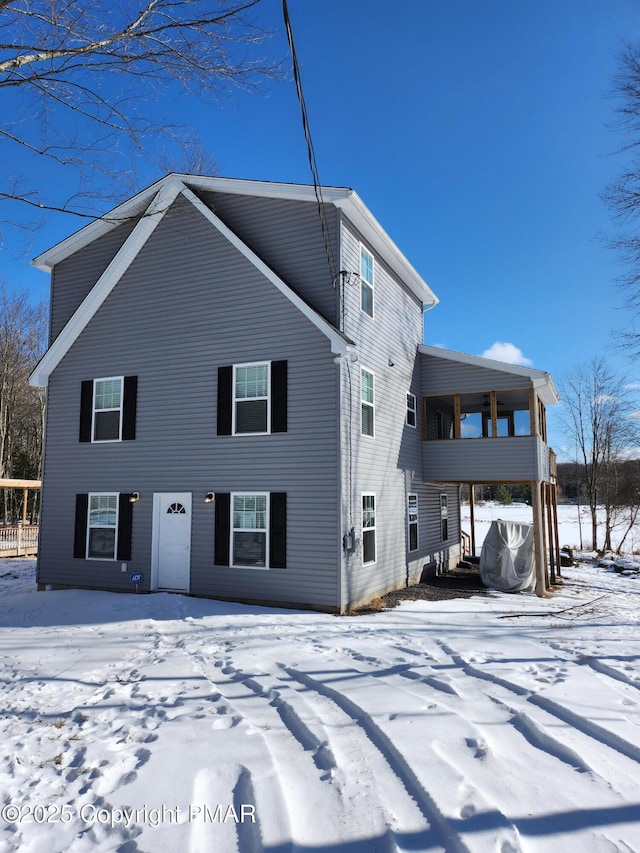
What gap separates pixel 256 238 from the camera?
11547 mm

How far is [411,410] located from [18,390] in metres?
25.1

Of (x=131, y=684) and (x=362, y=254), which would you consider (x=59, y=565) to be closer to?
(x=131, y=684)

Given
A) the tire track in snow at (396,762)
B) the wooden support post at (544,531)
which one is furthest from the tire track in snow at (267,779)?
the wooden support post at (544,531)

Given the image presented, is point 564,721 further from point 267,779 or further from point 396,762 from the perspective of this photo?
point 267,779

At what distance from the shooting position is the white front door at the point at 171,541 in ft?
37.0

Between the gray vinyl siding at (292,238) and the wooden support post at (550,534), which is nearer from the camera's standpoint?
the gray vinyl siding at (292,238)

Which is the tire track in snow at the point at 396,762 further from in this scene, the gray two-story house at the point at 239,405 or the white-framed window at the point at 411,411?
the white-framed window at the point at 411,411

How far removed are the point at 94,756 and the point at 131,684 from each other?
5.42ft

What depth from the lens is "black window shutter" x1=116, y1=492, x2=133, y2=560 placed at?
11.7 meters

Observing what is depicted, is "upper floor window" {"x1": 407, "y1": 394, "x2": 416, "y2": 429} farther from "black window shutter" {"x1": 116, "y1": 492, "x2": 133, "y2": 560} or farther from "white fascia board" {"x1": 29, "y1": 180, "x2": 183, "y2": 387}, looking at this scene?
"white fascia board" {"x1": 29, "y1": 180, "x2": 183, "y2": 387}

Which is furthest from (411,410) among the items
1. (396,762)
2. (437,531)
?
(396,762)

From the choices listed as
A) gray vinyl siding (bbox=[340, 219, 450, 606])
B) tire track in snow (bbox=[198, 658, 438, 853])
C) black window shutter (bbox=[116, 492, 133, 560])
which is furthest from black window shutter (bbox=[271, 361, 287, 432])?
tire track in snow (bbox=[198, 658, 438, 853])

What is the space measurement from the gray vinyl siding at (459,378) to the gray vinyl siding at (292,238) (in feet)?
16.8

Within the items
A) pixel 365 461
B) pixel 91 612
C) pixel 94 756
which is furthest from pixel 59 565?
pixel 94 756
